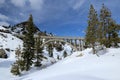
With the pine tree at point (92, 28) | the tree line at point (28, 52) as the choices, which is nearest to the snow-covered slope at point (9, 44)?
the tree line at point (28, 52)

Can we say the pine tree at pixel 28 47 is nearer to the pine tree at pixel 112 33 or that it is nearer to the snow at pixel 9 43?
the pine tree at pixel 112 33

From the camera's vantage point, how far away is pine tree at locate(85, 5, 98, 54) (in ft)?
143

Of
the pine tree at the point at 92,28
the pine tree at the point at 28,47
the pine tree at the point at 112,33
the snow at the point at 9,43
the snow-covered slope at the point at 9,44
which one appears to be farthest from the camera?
the snow at the point at 9,43

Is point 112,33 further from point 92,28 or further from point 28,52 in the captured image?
point 28,52

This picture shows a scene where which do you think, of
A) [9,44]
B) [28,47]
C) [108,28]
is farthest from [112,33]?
[9,44]

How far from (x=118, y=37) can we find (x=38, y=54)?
68.1 feet

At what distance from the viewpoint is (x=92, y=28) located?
44719mm

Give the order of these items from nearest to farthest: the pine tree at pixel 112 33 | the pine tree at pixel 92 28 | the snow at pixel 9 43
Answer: the pine tree at pixel 92 28, the pine tree at pixel 112 33, the snow at pixel 9 43

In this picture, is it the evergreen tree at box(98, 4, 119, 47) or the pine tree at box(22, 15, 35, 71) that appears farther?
the evergreen tree at box(98, 4, 119, 47)

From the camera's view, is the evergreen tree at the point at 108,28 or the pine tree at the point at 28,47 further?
the evergreen tree at the point at 108,28

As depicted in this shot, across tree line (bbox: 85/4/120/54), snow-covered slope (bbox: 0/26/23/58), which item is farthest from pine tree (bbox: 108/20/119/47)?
snow-covered slope (bbox: 0/26/23/58)

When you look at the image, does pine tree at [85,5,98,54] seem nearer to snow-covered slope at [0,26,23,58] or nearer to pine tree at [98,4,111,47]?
pine tree at [98,4,111,47]

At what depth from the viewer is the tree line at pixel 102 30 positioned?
44.3m

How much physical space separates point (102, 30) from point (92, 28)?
15.8 feet
